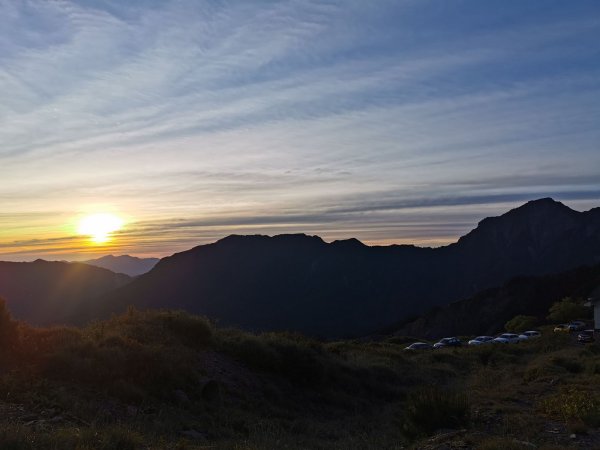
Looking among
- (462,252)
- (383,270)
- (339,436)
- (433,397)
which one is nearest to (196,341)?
(339,436)

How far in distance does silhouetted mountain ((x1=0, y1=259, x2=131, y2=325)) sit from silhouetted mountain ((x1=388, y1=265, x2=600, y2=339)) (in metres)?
61.9

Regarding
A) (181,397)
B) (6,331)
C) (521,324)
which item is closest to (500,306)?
(521,324)

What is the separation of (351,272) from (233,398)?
149122 mm

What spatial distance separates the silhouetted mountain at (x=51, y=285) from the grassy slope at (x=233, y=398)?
91.0 metres

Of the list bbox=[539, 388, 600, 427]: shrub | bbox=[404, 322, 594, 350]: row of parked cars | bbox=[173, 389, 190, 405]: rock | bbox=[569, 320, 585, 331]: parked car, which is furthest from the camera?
bbox=[569, 320, 585, 331]: parked car

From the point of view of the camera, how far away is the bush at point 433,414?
453 inches

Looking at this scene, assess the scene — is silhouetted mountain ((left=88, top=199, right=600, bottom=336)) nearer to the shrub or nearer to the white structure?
the white structure

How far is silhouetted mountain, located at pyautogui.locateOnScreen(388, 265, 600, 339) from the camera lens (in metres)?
89.2

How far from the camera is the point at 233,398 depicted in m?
15.1

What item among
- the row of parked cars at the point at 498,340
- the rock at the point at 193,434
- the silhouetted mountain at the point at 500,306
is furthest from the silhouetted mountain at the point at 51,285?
the rock at the point at 193,434

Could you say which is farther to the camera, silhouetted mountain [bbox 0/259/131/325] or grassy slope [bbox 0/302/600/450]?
silhouetted mountain [bbox 0/259/131/325]

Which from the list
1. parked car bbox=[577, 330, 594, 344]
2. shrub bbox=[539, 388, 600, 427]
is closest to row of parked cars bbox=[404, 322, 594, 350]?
parked car bbox=[577, 330, 594, 344]

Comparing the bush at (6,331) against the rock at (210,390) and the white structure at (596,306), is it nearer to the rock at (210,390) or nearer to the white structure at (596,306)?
the rock at (210,390)

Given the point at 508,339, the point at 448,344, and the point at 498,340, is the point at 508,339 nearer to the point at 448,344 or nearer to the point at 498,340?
the point at 498,340
